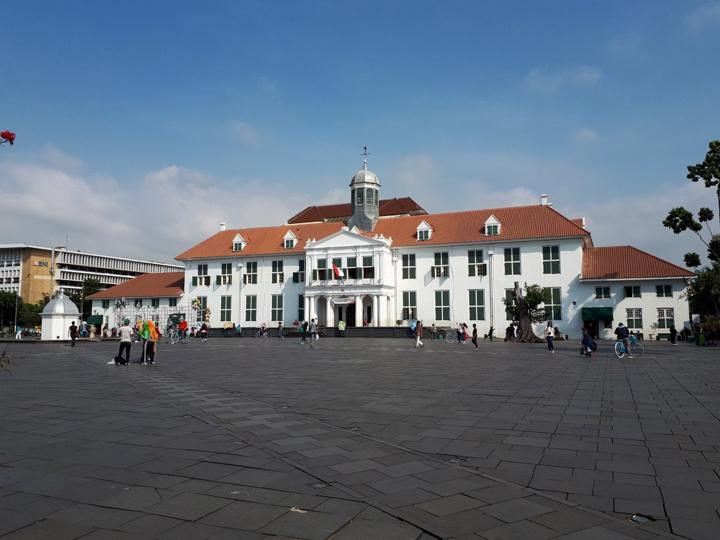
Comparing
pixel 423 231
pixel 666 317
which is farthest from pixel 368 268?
pixel 666 317

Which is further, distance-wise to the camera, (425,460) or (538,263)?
(538,263)

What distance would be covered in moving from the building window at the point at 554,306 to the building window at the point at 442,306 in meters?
9.02

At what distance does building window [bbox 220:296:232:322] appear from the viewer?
61000 millimetres

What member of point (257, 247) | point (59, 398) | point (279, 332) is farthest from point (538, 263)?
point (59, 398)

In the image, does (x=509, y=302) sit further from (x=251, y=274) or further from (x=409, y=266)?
(x=251, y=274)

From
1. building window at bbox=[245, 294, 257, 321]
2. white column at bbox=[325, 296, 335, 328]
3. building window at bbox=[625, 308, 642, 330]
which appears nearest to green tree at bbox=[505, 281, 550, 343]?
building window at bbox=[625, 308, 642, 330]

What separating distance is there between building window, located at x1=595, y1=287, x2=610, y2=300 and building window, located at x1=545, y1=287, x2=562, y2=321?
10.2ft

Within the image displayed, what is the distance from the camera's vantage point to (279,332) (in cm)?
4962

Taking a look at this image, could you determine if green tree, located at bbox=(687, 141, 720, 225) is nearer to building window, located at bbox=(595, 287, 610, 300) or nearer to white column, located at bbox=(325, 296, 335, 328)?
building window, located at bbox=(595, 287, 610, 300)

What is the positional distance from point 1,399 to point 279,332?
128ft

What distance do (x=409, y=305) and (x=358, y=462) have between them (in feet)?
157

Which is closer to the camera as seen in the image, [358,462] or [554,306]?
[358,462]

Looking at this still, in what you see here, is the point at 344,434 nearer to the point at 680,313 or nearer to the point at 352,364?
the point at 352,364

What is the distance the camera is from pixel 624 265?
155 feet
